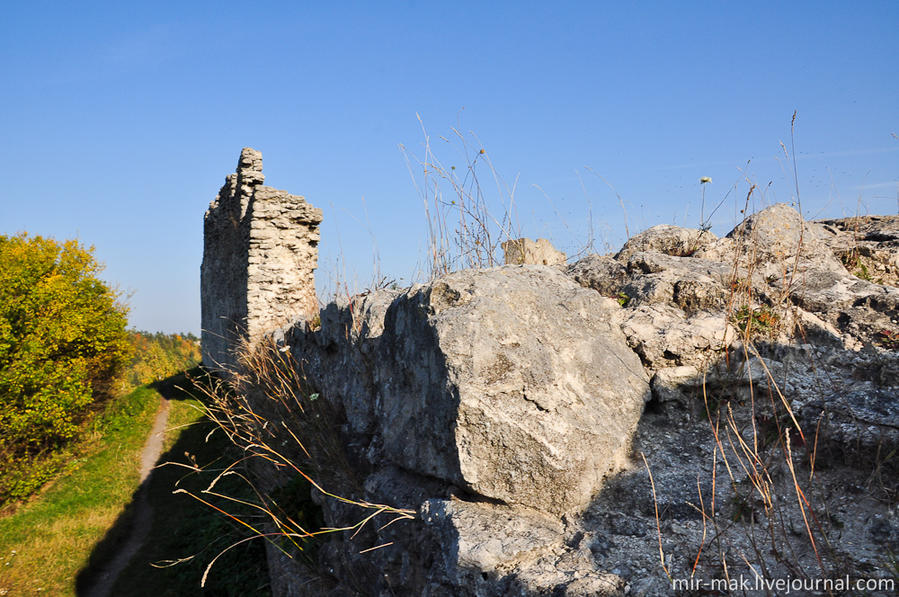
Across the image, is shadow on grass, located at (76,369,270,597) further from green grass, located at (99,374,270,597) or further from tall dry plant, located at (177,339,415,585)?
tall dry plant, located at (177,339,415,585)

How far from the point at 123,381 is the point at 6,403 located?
20.4 feet

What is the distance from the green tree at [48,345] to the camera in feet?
36.8

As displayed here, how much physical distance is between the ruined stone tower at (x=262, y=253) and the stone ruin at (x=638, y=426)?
7455 millimetres

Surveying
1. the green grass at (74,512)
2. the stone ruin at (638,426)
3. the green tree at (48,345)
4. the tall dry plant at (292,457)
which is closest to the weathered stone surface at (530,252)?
the stone ruin at (638,426)

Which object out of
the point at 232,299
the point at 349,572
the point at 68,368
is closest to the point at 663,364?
the point at 349,572

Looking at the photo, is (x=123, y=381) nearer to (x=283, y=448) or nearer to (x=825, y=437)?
(x=283, y=448)

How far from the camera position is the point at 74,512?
9.45 m

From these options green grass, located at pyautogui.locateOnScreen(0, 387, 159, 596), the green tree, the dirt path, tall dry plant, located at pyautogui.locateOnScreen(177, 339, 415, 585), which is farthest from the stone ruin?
the green tree

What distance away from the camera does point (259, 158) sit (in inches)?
476

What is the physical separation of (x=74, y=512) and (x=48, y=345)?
5.50 m

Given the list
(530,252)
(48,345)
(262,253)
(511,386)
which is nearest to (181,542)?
(262,253)

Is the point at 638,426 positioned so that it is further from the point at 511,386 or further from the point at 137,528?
the point at 137,528

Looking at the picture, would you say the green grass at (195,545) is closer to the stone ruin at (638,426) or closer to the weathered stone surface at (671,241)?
the stone ruin at (638,426)

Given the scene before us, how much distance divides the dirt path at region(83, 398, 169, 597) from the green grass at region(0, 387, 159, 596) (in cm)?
18
